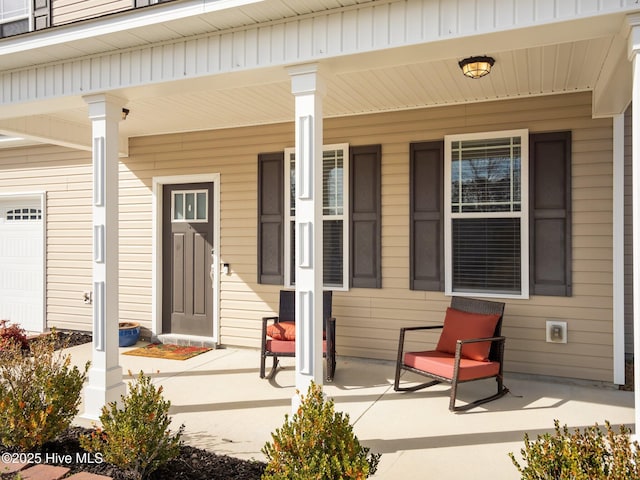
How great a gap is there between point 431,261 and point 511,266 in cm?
76

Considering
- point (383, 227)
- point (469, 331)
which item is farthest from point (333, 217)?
point (469, 331)

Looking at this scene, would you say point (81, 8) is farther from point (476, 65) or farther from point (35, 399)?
point (476, 65)

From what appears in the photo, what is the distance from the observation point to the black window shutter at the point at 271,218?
18.5 feet

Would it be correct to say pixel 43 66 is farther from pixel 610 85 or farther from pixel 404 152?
pixel 610 85

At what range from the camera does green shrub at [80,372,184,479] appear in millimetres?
2490

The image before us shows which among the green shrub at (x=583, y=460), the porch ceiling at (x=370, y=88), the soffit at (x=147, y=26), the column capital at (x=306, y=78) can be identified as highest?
the soffit at (x=147, y=26)

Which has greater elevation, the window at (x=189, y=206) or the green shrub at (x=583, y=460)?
the window at (x=189, y=206)

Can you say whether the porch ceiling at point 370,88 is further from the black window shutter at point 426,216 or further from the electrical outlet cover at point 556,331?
the electrical outlet cover at point 556,331

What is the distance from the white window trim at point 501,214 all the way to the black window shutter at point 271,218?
1861mm

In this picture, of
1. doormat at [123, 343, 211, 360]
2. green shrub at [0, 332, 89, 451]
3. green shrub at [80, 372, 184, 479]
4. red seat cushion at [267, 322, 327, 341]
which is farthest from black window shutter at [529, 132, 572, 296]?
green shrub at [0, 332, 89, 451]

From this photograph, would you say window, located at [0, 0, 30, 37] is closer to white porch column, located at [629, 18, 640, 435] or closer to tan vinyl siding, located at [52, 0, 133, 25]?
tan vinyl siding, located at [52, 0, 133, 25]

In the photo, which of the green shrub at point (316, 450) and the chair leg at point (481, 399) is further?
the chair leg at point (481, 399)

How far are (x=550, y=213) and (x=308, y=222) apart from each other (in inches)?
102

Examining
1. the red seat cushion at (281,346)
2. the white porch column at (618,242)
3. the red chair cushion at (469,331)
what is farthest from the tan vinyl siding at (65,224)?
the white porch column at (618,242)
